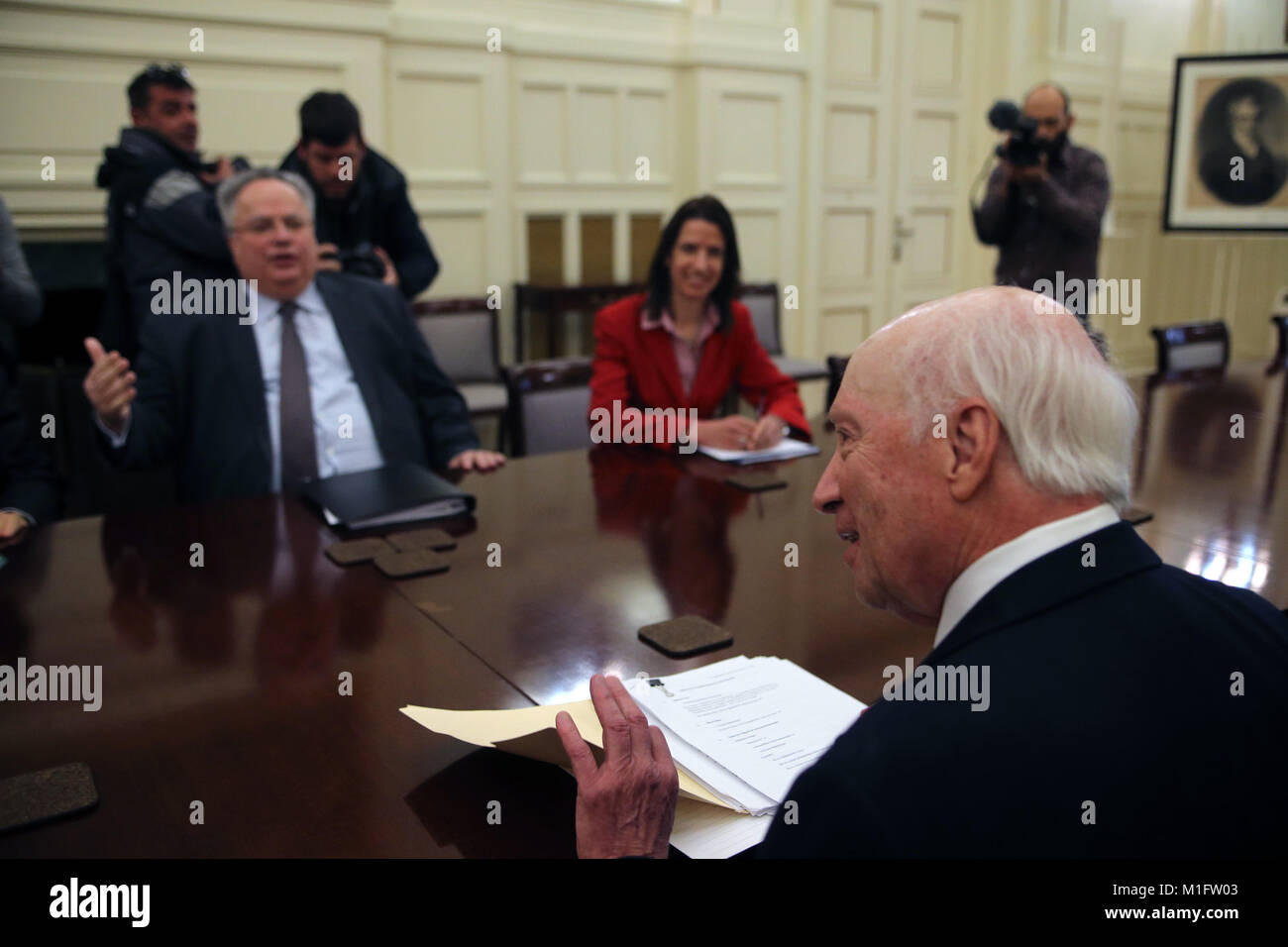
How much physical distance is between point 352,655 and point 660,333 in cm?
179

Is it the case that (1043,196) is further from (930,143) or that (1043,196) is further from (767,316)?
(930,143)

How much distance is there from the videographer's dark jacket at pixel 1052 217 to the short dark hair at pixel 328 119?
2.62m

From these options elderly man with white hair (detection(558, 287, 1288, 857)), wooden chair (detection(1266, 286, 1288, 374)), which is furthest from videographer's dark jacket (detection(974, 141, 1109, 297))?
elderly man with white hair (detection(558, 287, 1288, 857))

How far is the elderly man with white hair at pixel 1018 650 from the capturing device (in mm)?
767

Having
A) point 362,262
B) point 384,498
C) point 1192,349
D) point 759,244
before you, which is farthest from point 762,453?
point 759,244

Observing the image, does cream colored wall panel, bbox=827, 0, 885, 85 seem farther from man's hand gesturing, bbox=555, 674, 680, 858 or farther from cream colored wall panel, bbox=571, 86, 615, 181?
man's hand gesturing, bbox=555, 674, 680, 858

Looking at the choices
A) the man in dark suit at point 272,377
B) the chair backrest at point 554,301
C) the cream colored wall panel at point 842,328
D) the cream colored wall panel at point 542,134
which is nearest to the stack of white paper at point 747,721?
the man in dark suit at point 272,377

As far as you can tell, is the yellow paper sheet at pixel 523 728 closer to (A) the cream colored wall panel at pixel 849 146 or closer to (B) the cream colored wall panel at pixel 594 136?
(B) the cream colored wall panel at pixel 594 136

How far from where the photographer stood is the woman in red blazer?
3.00m

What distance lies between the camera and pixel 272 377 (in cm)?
259

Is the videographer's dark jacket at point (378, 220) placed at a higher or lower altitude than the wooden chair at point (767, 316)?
higher

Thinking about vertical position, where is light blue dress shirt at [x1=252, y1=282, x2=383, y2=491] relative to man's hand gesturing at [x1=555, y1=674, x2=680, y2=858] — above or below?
above

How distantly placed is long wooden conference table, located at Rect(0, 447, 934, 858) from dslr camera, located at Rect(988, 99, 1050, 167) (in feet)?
8.69
